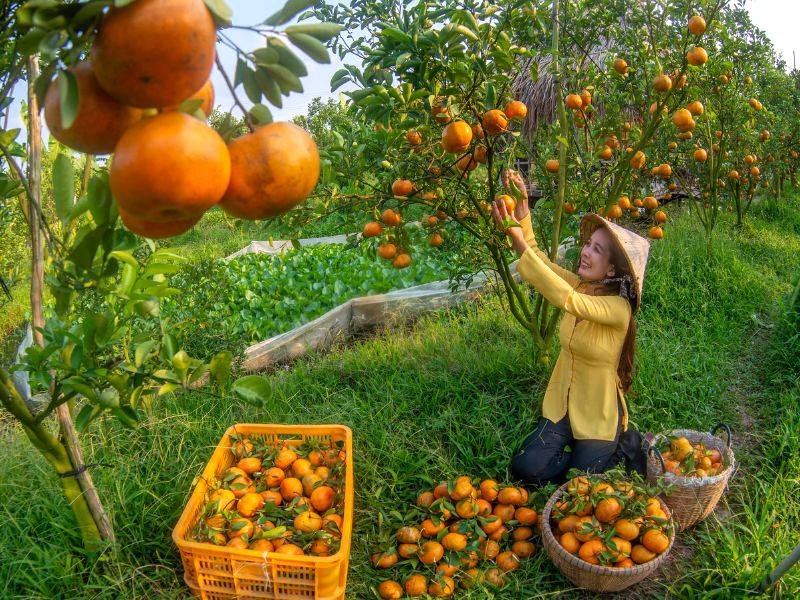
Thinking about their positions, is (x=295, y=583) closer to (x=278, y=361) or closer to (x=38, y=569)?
(x=38, y=569)

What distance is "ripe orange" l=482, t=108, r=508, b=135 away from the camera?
2100mm

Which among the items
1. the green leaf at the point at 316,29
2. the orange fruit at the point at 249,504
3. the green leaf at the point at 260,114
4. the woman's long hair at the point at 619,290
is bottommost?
the orange fruit at the point at 249,504

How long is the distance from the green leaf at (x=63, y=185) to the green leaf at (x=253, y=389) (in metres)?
0.44

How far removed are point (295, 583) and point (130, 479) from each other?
39.0 inches

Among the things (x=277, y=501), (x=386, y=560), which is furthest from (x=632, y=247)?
(x=277, y=501)

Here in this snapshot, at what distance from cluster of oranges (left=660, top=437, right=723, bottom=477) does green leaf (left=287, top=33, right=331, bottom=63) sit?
2194 mm

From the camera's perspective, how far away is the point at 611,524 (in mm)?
2117

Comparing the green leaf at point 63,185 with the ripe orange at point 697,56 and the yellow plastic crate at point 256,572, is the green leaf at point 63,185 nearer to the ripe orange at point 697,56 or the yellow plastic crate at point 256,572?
the yellow plastic crate at point 256,572

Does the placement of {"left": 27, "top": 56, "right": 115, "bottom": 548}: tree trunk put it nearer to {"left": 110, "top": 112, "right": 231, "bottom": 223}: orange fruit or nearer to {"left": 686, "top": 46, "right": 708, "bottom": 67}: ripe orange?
{"left": 110, "top": 112, "right": 231, "bottom": 223}: orange fruit

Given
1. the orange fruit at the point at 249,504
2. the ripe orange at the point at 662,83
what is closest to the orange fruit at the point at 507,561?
the orange fruit at the point at 249,504

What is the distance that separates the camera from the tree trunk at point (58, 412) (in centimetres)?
146

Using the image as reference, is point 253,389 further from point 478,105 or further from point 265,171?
point 478,105

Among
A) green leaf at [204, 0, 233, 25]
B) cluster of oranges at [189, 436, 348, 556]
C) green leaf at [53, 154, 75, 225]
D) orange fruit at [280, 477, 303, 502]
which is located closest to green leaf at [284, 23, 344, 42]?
green leaf at [204, 0, 233, 25]

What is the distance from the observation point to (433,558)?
212cm
